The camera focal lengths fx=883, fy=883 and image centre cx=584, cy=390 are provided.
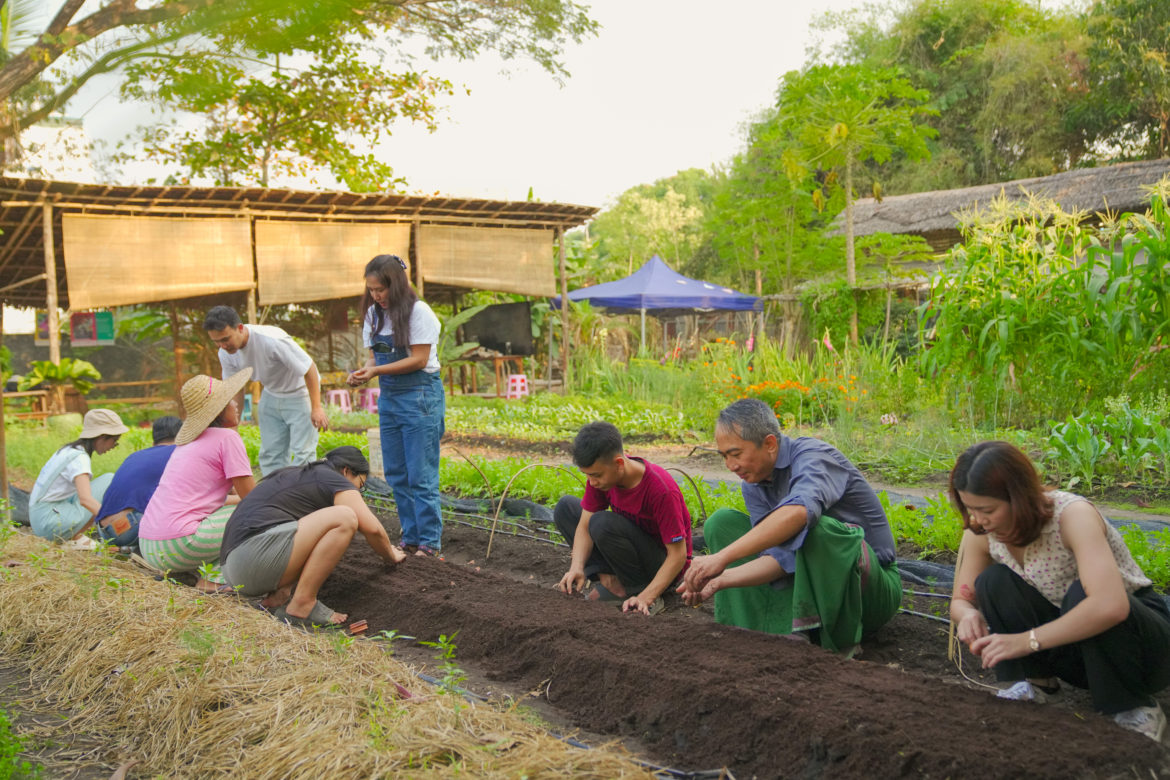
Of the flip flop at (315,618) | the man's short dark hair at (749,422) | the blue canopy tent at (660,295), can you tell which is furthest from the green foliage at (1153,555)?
the blue canopy tent at (660,295)

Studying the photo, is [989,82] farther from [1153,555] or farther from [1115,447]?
[1153,555]

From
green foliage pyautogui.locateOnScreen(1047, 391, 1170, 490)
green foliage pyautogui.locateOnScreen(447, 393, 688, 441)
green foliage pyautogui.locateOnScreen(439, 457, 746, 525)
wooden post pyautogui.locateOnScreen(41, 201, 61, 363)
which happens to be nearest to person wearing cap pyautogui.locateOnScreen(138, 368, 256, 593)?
green foliage pyautogui.locateOnScreen(439, 457, 746, 525)

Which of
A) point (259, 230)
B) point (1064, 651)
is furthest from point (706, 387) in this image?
point (1064, 651)

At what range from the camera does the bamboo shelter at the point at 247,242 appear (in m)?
10.9

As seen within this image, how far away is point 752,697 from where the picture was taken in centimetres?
248

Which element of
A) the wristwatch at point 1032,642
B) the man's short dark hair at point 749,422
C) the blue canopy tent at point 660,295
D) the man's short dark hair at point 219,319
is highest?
the blue canopy tent at point 660,295

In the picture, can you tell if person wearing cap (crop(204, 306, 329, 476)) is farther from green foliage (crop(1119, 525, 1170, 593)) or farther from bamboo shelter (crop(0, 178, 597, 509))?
bamboo shelter (crop(0, 178, 597, 509))

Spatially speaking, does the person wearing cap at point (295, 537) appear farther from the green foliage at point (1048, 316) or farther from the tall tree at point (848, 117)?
the tall tree at point (848, 117)

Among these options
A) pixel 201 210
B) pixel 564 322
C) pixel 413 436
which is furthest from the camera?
pixel 564 322

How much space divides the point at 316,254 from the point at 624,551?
10.3 m

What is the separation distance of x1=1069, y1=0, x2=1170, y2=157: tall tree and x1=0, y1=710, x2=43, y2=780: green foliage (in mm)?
24152

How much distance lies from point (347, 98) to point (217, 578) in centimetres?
1189

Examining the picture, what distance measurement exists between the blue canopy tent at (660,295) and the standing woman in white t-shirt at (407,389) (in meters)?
12.0

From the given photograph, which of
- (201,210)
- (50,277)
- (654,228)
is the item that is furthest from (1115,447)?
(654,228)
